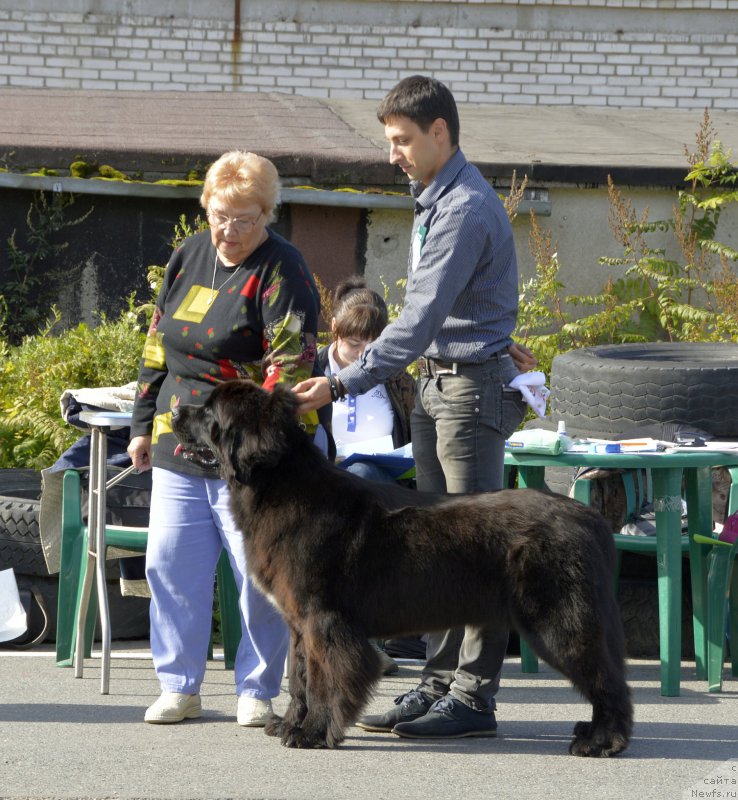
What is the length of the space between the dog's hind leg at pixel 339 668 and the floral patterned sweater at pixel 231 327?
77 cm

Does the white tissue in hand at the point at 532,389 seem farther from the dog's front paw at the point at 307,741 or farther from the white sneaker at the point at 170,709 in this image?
the white sneaker at the point at 170,709

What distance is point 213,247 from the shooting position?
4559 mm

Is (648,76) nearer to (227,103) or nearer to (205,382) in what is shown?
(227,103)

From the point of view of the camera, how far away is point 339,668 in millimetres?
4102

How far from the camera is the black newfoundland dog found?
4102 millimetres

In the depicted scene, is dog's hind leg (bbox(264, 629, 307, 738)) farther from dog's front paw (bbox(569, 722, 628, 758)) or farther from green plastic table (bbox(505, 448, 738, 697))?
green plastic table (bbox(505, 448, 738, 697))

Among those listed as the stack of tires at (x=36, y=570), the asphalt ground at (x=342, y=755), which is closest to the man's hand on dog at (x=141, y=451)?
the asphalt ground at (x=342, y=755)

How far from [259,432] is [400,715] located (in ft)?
4.30

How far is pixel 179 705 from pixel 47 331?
16.2 ft

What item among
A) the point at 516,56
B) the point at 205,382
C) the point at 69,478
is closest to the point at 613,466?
the point at 205,382

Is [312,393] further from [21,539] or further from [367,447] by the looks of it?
[21,539]

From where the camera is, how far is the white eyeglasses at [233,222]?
4.37 meters

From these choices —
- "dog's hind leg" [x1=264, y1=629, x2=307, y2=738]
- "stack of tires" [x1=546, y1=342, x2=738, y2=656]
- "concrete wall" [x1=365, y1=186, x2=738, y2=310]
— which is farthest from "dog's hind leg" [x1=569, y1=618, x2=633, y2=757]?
"concrete wall" [x1=365, y1=186, x2=738, y2=310]

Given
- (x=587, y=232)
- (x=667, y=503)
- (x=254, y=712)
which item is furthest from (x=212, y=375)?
(x=587, y=232)
